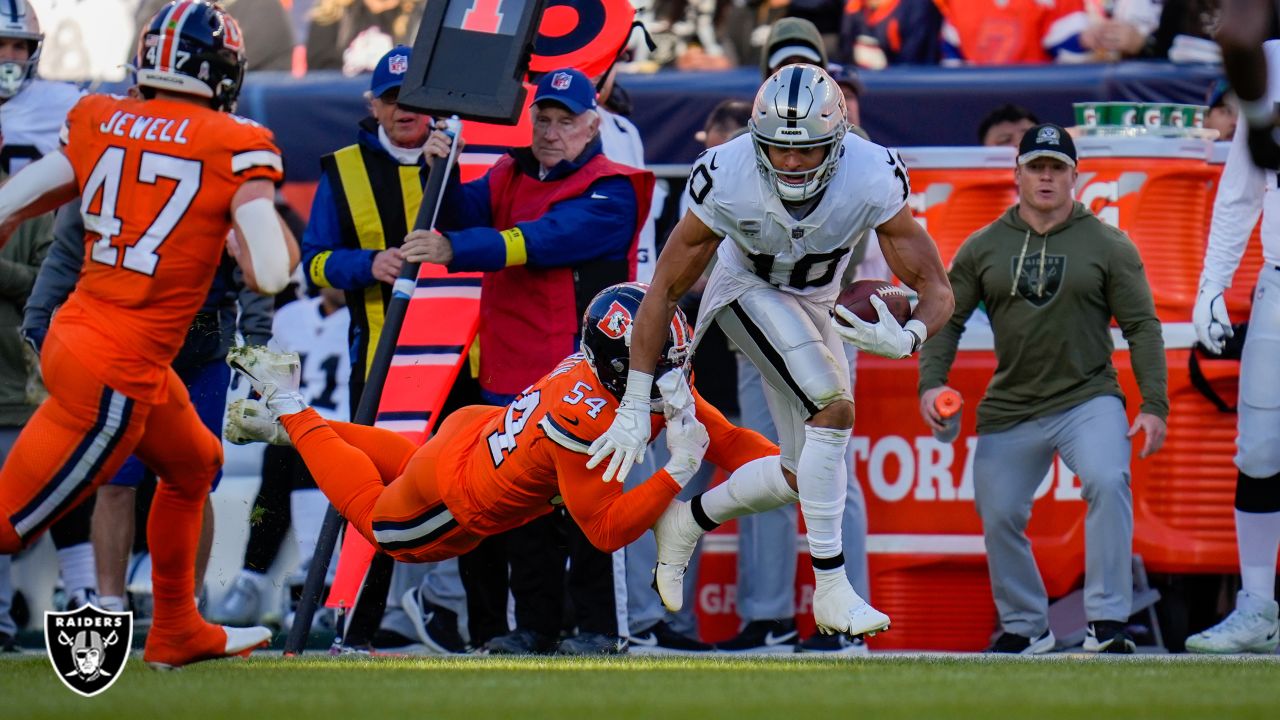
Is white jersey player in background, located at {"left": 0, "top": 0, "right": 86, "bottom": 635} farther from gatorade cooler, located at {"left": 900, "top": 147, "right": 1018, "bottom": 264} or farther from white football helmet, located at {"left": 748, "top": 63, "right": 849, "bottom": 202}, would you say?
gatorade cooler, located at {"left": 900, "top": 147, "right": 1018, "bottom": 264}

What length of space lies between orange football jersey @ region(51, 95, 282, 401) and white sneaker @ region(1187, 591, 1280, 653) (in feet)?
11.9

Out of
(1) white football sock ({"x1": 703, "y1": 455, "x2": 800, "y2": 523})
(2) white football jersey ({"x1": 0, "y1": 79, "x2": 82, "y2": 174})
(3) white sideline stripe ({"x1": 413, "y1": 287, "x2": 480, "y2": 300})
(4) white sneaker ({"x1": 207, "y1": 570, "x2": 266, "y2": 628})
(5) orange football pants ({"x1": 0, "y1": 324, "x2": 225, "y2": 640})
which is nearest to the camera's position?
(5) orange football pants ({"x1": 0, "y1": 324, "x2": 225, "y2": 640})

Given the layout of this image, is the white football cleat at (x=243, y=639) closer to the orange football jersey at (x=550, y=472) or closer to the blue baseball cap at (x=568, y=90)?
the orange football jersey at (x=550, y=472)

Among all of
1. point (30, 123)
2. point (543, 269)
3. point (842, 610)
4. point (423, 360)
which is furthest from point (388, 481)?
point (30, 123)

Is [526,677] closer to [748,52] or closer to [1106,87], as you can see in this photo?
[1106,87]

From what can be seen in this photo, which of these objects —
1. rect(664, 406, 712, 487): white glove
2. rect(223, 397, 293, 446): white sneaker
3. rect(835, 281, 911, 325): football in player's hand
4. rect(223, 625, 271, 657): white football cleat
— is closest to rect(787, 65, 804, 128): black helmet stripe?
rect(835, 281, 911, 325): football in player's hand

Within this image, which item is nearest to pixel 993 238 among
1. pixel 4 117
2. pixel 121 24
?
pixel 4 117

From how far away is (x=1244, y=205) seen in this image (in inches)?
278

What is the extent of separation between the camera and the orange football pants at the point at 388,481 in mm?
6215

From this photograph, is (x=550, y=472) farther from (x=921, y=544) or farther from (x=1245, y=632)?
(x=1245, y=632)

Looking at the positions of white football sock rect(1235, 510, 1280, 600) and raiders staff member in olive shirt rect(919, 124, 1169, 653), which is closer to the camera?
white football sock rect(1235, 510, 1280, 600)

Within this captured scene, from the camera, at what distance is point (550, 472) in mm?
6055

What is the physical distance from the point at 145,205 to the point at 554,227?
1783 millimetres

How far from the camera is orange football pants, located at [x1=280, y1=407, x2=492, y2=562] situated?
621 cm
